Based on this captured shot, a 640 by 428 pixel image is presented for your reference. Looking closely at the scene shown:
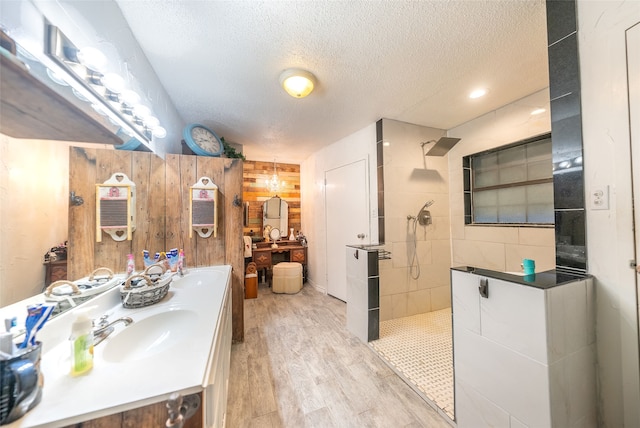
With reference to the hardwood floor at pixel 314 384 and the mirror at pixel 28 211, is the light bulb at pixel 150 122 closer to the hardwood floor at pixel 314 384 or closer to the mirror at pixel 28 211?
the mirror at pixel 28 211

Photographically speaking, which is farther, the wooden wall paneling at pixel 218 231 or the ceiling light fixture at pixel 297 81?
the wooden wall paneling at pixel 218 231

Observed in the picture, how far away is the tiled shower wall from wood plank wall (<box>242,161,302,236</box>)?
2.20 m

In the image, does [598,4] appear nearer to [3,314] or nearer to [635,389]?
[635,389]

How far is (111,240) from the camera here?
134 cm

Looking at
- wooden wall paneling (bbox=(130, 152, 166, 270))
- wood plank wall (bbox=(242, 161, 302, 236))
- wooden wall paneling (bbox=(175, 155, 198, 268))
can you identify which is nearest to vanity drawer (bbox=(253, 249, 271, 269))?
wood plank wall (bbox=(242, 161, 302, 236))

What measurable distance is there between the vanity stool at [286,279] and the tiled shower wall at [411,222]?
148 centimetres

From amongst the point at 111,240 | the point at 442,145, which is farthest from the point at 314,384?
the point at 442,145

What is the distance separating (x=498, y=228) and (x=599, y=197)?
5.00 ft

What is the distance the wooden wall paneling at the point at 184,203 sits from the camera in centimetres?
186

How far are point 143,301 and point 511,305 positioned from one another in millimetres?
1758

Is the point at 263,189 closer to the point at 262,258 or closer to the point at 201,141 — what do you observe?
the point at 262,258

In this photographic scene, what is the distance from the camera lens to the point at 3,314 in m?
0.62

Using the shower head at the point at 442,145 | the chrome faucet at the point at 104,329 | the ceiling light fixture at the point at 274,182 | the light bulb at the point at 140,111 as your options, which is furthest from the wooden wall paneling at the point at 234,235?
the shower head at the point at 442,145

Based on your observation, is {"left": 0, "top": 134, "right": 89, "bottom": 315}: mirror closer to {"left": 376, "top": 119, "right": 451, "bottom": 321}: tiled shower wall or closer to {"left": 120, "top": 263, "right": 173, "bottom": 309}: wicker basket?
{"left": 120, "top": 263, "right": 173, "bottom": 309}: wicker basket
